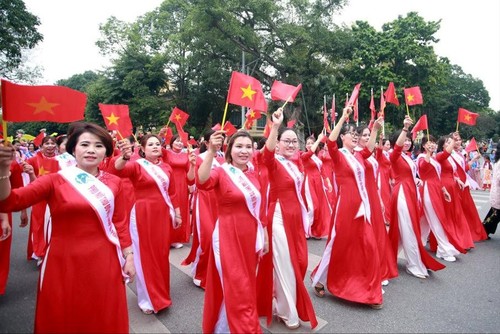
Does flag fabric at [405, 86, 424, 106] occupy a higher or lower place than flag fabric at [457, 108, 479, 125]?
higher

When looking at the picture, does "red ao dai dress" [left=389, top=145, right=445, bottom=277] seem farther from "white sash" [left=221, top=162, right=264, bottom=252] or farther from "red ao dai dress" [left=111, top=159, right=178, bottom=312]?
"red ao dai dress" [left=111, top=159, right=178, bottom=312]

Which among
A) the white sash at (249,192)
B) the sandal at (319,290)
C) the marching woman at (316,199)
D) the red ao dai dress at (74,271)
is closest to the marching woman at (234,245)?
the white sash at (249,192)

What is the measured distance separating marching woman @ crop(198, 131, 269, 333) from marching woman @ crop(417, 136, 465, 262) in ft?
11.0

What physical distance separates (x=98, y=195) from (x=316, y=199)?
484 centimetres

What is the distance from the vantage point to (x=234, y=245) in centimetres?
251

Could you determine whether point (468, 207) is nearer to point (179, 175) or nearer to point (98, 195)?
point (179, 175)

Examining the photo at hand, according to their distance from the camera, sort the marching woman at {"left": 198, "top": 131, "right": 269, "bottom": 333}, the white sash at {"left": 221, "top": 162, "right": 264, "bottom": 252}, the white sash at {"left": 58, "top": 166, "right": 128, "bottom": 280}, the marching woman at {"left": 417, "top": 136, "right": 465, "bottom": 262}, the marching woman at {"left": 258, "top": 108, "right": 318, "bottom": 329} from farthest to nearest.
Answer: the marching woman at {"left": 417, "top": 136, "right": 465, "bottom": 262} < the marching woman at {"left": 258, "top": 108, "right": 318, "bottom": 329} < the white sash at {"left": 221, "top": 162, "right": 264, "bottom": 252} < the marching woman at {"left": 198, "top": 131, "right": 269, "bottom": 333} < the white sash at {"left": 58, "top": 166, "right": 128, "bottom": 280}

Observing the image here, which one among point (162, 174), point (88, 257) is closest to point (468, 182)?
point (162, 174)

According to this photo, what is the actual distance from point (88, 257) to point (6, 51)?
53.1ft

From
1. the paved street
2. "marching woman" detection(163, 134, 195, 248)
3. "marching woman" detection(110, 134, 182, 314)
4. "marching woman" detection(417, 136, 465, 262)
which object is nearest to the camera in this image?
the paved street

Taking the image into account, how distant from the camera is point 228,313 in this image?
2.39 meters

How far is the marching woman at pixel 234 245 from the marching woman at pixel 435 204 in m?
3.35

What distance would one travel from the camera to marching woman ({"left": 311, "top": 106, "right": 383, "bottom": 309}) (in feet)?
11.0

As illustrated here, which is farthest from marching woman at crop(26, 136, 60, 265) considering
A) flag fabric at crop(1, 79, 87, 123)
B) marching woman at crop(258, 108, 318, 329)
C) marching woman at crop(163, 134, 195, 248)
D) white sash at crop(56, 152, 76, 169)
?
marching woman at crop(258, 108, 318, 329)
